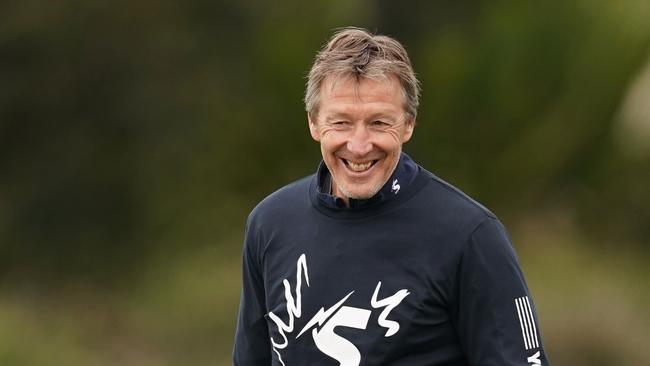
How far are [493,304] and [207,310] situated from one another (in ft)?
11.6

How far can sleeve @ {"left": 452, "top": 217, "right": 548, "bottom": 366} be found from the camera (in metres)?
2.66

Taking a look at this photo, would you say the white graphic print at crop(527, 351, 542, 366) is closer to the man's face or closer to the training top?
the training top

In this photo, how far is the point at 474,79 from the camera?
6039 mm

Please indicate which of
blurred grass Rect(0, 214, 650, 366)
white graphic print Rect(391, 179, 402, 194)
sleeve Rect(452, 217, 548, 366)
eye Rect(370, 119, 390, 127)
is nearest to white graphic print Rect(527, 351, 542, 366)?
sleeve Rect(452, 217, 548, 366)

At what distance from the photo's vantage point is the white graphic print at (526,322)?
268 cm

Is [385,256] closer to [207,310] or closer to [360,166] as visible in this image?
[360,166]

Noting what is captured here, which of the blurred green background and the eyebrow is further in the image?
the blurred green background

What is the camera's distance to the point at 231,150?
6301mm

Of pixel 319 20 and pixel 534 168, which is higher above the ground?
pixel 319 20

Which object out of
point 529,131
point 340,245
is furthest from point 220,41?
point 340,245

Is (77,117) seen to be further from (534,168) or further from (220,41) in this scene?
(534,168)

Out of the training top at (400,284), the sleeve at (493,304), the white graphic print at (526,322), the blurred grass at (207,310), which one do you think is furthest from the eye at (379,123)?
the blurred grass at (207,310)

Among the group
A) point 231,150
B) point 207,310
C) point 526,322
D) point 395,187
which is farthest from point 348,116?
point 231,150

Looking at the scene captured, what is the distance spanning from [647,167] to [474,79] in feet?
2.75
